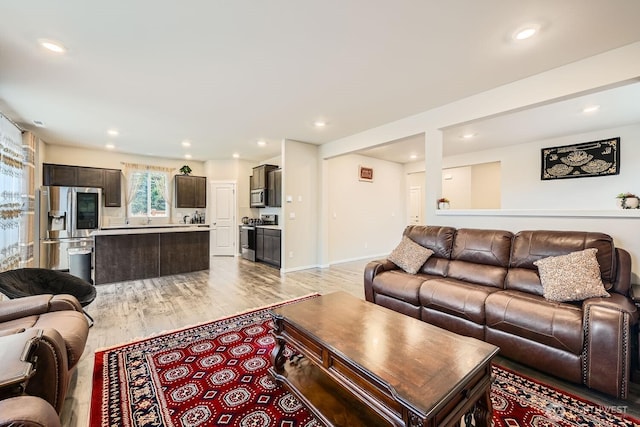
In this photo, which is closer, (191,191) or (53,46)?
(53,46)

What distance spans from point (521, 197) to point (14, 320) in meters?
7.67

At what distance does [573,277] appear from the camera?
7.03 feet

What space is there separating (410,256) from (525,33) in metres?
2.37

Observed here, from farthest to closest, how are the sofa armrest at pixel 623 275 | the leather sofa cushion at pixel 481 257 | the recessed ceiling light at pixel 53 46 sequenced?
the leather sofa cushion at pixel 481 257 < the recessed ceiling light at pixel 53 46 < the sofa armrest at pixel 623 275

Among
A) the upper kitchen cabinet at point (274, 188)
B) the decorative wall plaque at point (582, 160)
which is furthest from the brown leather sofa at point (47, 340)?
the decorative wall plaque at point (582, 160)

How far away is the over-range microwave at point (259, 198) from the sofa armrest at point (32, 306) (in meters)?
4.86

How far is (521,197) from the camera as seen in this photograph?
19.0ft

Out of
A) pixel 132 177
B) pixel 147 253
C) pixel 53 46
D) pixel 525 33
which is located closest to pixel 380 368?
pixel 525 33

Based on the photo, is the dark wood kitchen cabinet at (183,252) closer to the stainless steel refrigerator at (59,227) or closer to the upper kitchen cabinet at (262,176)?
the stainless steel refrigerator at (59,227)

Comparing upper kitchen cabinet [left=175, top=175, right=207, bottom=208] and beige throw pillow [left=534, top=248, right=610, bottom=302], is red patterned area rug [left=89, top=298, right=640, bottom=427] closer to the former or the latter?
beige throw pillow [left=534, top=248, right=610, bottom=302]

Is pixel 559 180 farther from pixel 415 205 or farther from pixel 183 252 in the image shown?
pixel 183 252

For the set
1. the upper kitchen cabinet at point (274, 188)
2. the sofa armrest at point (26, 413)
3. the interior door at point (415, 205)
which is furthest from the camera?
the interior door at point (415, 205)

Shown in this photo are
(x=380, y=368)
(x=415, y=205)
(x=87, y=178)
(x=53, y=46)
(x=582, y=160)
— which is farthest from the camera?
(x=415, y=205)

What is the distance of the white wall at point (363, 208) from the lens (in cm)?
642
